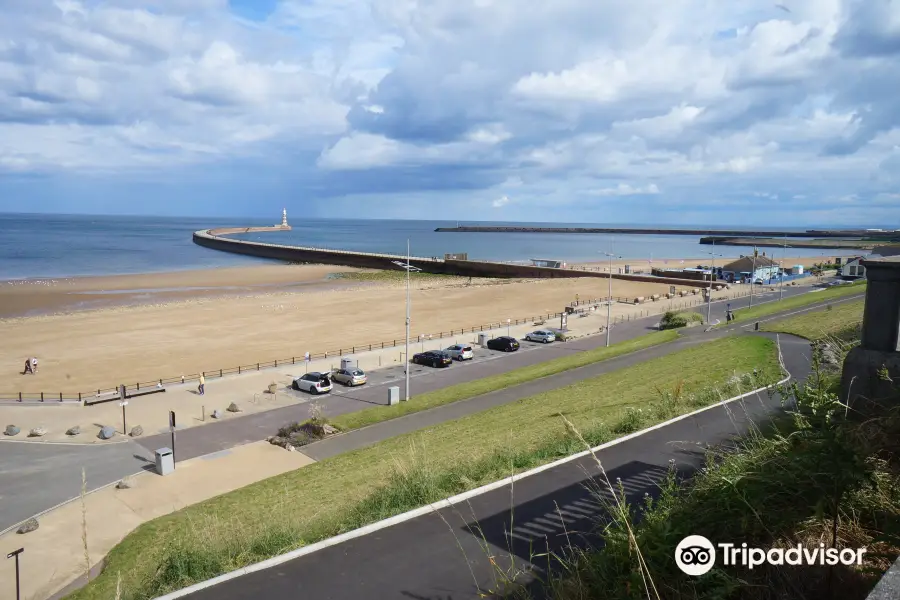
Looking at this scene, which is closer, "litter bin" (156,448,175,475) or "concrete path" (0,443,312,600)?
"concrete path" (0,443,312,600)

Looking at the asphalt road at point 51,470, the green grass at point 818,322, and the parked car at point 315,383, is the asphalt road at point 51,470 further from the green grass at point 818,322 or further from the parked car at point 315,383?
the green grass at point 818,322

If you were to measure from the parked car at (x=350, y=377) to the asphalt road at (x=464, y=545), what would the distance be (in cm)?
2102

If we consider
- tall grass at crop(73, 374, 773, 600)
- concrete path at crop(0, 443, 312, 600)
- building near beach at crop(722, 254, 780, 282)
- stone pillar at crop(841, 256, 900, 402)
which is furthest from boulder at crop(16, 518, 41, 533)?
building near beach at crop(722, 254, 780, 282)

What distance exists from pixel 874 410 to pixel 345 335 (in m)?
40.6

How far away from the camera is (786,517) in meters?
4.71

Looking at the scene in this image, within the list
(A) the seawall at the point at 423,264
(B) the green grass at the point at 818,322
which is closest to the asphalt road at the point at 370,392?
(B) the green grass at the point at 818,322

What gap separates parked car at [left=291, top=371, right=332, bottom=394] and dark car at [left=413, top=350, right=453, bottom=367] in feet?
23.0

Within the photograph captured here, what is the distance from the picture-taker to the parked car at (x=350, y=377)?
29641mm

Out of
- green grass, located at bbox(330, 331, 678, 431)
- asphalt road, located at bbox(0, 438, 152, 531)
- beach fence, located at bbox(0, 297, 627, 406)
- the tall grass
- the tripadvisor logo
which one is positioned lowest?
beach fence, located at bbox(0, 297, 627, 406)

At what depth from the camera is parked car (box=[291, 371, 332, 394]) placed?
92.0 ft

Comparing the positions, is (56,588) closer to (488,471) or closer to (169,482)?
(169,482)

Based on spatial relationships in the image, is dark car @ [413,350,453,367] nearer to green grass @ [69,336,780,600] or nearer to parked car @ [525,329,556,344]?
parked car @ [525,329,556,344]

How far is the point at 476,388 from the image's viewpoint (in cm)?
2553

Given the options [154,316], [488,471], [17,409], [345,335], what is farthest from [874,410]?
[154,316]
